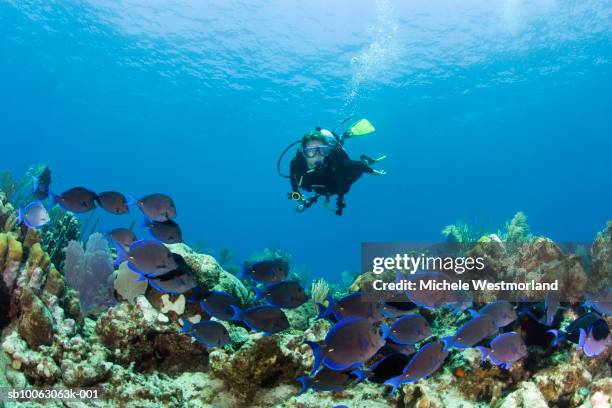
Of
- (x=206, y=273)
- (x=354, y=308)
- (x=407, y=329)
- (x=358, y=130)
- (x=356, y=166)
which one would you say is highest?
(x=358, y=130)

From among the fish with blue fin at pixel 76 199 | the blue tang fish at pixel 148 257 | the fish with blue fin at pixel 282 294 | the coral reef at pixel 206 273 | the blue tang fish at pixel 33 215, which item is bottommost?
the fish with blue fin at pixel 282 294

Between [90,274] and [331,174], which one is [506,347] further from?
[331,174]

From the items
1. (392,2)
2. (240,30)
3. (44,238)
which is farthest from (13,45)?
(44,238)

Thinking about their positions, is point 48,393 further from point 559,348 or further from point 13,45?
point 13,45

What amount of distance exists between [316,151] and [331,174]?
692mm

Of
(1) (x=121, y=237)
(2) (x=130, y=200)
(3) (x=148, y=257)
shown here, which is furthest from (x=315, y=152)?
(3) (x=148, y=257)

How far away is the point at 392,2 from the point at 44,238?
102ft

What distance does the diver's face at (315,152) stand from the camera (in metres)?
8.19

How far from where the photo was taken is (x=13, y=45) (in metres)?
46.6

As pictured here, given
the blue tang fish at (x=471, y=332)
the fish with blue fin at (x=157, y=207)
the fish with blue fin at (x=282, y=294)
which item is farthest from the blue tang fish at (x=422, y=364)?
the fish with blue fin at (x=157, y=207)

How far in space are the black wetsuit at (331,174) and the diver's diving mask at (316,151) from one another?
0.45 feet

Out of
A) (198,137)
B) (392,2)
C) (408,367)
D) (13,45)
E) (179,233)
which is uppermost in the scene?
(198,137)

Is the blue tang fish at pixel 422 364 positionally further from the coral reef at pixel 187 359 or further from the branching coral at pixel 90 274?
the branching coral at pixel 90 274

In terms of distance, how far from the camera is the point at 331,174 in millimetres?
8609
